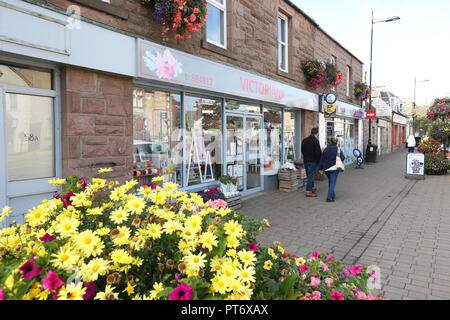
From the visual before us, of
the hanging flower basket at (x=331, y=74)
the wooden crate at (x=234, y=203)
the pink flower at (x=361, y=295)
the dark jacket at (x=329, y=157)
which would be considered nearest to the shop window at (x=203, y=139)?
the wooden crate at (x=234, y=203)

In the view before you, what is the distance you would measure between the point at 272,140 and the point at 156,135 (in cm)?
480

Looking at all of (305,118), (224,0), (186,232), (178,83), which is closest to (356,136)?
(305,118)

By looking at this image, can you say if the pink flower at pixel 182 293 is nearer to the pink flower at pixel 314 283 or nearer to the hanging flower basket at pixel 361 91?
the pink flower at pixel 314 283

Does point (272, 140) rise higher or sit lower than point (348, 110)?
lower

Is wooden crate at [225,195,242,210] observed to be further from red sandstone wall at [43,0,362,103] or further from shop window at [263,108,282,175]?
red sandstone wall at [43,0,362,103]

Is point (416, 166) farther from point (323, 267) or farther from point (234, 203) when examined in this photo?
point (323, 267)

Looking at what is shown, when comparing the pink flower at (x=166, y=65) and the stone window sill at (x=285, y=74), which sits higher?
the stone window sill at (x=285, y=74)

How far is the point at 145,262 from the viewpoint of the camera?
151cm

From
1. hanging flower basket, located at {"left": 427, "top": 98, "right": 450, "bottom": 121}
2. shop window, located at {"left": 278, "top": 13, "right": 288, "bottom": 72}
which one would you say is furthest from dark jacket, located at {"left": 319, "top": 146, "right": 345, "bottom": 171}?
hanging flower basket, located at {"left": 427, "top": 98, "right": 450, "bottom": 121}

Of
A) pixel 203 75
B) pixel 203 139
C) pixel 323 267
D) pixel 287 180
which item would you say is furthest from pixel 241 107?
pixel 323 267

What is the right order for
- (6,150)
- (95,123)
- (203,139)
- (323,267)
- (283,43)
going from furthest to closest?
(283,43) → (203,139) → (95,123) → (6,150) → (323,267)

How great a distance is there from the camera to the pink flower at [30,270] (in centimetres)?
114

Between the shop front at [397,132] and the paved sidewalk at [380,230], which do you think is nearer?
the paved sidewalk at [380,230]

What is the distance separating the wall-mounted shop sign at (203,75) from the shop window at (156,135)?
567mm
